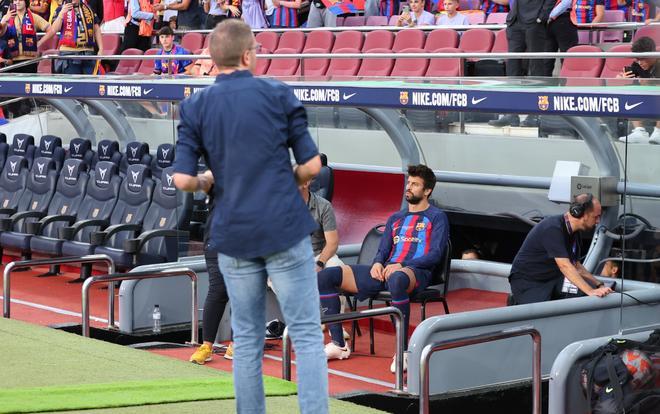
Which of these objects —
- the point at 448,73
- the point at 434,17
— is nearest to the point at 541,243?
the point at 448,73

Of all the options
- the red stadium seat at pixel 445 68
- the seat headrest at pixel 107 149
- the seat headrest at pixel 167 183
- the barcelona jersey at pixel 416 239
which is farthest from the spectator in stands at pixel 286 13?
the barcelona jersey at pixel 416 239

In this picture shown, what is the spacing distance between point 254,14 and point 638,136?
952 centimetres

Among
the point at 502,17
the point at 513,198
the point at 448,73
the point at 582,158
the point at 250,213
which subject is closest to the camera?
the point at 250,213

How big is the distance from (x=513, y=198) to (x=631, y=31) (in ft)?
8.71

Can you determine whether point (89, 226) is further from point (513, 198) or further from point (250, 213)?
point (250, 213)

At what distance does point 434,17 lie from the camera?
1449cm

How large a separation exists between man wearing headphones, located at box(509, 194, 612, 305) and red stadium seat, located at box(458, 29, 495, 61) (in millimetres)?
4779

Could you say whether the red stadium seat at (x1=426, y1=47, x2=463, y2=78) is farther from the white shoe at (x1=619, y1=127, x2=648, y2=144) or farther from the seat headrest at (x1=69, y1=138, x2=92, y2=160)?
the seat headrest at (x1=69, y1=138, x2=92, y2=160)

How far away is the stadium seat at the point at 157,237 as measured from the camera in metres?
11.2

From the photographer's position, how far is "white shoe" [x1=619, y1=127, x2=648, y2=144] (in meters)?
7.65

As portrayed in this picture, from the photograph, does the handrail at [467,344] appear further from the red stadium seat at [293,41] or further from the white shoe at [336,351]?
the red stadium seat at [293,41]

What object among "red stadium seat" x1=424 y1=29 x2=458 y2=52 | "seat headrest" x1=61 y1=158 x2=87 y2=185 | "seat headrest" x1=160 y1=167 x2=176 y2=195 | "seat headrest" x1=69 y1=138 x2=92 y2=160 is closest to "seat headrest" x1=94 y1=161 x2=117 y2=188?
"seat headrest" x1=61 y1=158 x2=87 y2=185

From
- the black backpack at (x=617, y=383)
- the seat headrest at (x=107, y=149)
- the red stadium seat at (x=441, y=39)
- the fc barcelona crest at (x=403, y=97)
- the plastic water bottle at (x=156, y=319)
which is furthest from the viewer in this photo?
the seat headrest at (x=107, y=149)

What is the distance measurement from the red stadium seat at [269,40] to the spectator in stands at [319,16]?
1.59ft
